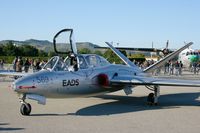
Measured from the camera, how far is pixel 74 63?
44.9ft

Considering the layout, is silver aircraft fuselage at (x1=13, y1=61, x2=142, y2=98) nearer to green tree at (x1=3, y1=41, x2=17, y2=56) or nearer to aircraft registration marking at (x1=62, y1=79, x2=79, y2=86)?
aircraft registration marking at (x1=62, y1=79, x2=79, y2=86)

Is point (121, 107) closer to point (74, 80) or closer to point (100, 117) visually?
point (74, 80)

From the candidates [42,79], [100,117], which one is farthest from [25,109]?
[100,117]

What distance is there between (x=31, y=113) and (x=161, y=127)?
469cm

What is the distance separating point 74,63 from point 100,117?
9.81 ft

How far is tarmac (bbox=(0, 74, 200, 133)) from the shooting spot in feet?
31.4

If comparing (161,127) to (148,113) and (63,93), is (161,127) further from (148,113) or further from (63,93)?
(63,93)

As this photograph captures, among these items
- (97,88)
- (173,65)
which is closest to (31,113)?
(97,88)

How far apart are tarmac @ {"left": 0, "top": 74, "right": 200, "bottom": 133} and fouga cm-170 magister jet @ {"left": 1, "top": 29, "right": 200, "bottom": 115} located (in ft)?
2.01

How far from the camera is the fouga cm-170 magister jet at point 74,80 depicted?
1173cm

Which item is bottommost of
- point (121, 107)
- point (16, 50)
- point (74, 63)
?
point (121, 107)

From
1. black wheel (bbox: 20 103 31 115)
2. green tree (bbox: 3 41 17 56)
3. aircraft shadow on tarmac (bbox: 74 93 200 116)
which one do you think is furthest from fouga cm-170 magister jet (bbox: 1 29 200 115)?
green tree (bbox: 3 41 17 56)

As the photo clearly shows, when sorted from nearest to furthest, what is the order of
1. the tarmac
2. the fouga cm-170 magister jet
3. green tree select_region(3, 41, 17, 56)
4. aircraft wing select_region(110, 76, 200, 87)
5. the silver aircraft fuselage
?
the tarmac < the silver aircraft fuselage < the fouga cm-170 magister jet < aircraft wing select_region(110, 76, 200, 87) < green tree select_region(3, 41, 17, 56)

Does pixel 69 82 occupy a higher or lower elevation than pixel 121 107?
higher
